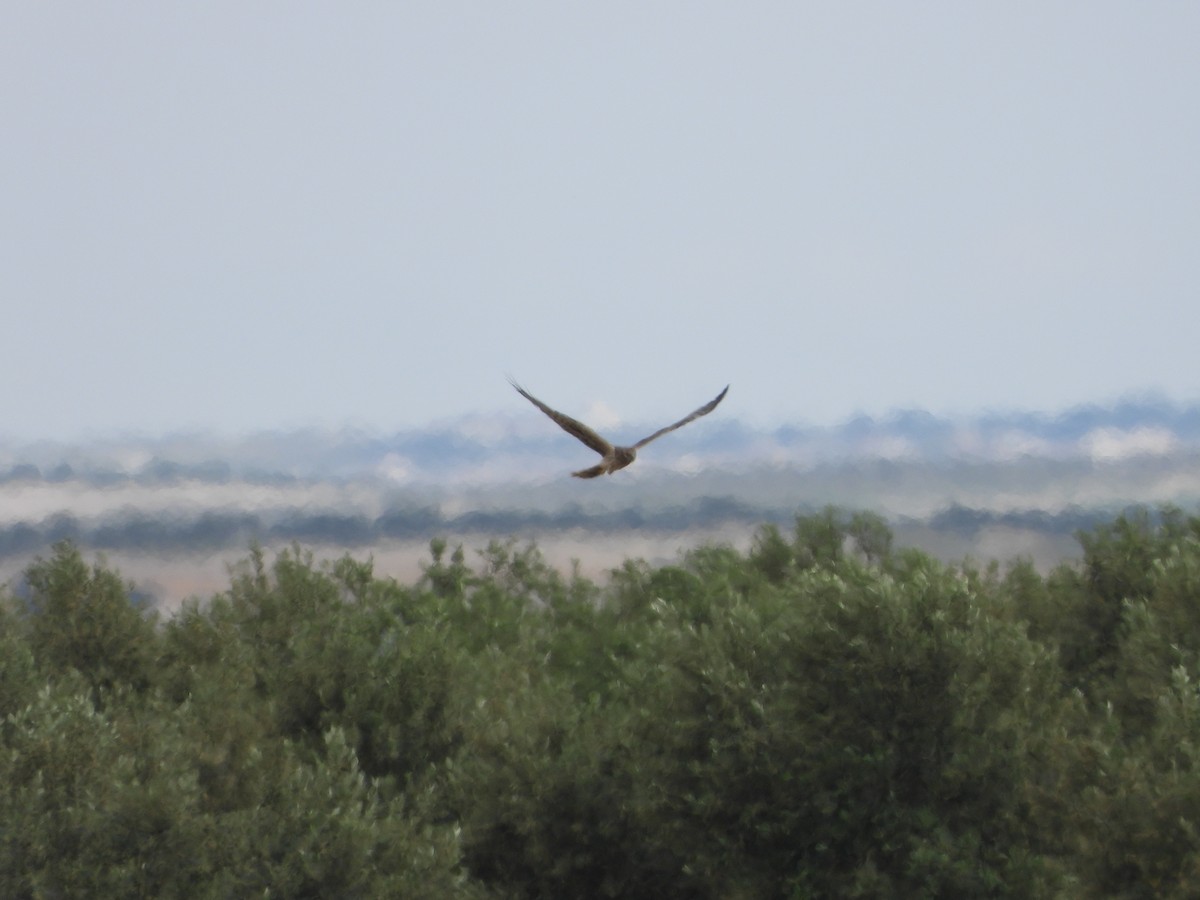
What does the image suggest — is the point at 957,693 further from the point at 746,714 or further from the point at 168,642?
the point at 168,642

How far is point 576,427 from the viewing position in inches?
821

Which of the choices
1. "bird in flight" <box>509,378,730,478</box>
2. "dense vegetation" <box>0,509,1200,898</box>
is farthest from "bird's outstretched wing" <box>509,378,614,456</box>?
"dense vegetation" <box>0,509,1200,898</box>

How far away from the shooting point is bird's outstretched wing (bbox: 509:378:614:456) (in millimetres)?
20438

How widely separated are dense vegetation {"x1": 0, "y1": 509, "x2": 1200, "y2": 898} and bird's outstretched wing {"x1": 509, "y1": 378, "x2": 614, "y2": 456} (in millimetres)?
17375

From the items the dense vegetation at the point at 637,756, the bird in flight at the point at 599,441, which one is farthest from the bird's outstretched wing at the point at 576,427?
the dense vegetation at the point at 637,756

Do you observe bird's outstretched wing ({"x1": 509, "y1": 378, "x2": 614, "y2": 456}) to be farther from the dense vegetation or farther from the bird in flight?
the dense vegetation

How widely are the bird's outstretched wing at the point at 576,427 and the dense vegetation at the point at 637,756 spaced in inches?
684

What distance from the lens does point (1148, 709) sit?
159 feet

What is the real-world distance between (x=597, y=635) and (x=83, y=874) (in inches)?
1727


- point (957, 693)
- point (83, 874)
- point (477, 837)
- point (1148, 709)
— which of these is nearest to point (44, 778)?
point (83, 874)

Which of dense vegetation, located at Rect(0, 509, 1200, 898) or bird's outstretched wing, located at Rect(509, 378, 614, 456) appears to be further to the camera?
dense vegetation, located at Rect(0, 509, 1200, 898)

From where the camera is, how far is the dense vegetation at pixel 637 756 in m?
35.3

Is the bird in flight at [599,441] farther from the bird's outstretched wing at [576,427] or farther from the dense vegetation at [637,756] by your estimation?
the dense vegetation at [637,756]

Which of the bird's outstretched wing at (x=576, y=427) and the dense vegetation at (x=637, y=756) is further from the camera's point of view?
the dense vegetation at (x=637, y=756)
